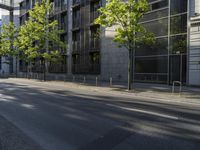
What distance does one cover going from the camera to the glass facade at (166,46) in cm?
2234

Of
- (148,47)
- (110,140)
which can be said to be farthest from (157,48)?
(110,140)

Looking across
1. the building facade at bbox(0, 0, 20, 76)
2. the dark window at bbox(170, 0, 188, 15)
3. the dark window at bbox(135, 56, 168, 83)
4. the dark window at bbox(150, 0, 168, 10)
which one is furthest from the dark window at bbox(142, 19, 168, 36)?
the building facade at bbox(0, 0, 20, 76)

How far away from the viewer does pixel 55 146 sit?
5.73m

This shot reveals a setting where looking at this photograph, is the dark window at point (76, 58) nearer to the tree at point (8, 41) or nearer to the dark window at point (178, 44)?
the tree at point (8, 41)

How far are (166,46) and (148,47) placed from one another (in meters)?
2.46

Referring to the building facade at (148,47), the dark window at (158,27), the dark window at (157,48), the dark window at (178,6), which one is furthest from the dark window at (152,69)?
the dark window at (178,6)

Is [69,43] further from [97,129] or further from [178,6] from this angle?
[97,129]

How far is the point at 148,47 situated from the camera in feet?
84.2

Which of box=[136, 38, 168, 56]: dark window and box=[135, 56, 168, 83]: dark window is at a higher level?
box=[136, 38, 168, 56]: dark window

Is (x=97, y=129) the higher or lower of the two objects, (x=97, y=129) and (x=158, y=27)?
the lower

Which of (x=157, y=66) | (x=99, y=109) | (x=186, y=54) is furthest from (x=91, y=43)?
(x=99, y=109)

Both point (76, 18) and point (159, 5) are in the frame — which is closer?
point (159, 5)

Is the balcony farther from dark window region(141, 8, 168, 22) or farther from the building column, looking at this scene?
dark window region(141, 8, 168, 22)

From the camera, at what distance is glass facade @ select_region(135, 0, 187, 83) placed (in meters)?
22.3
